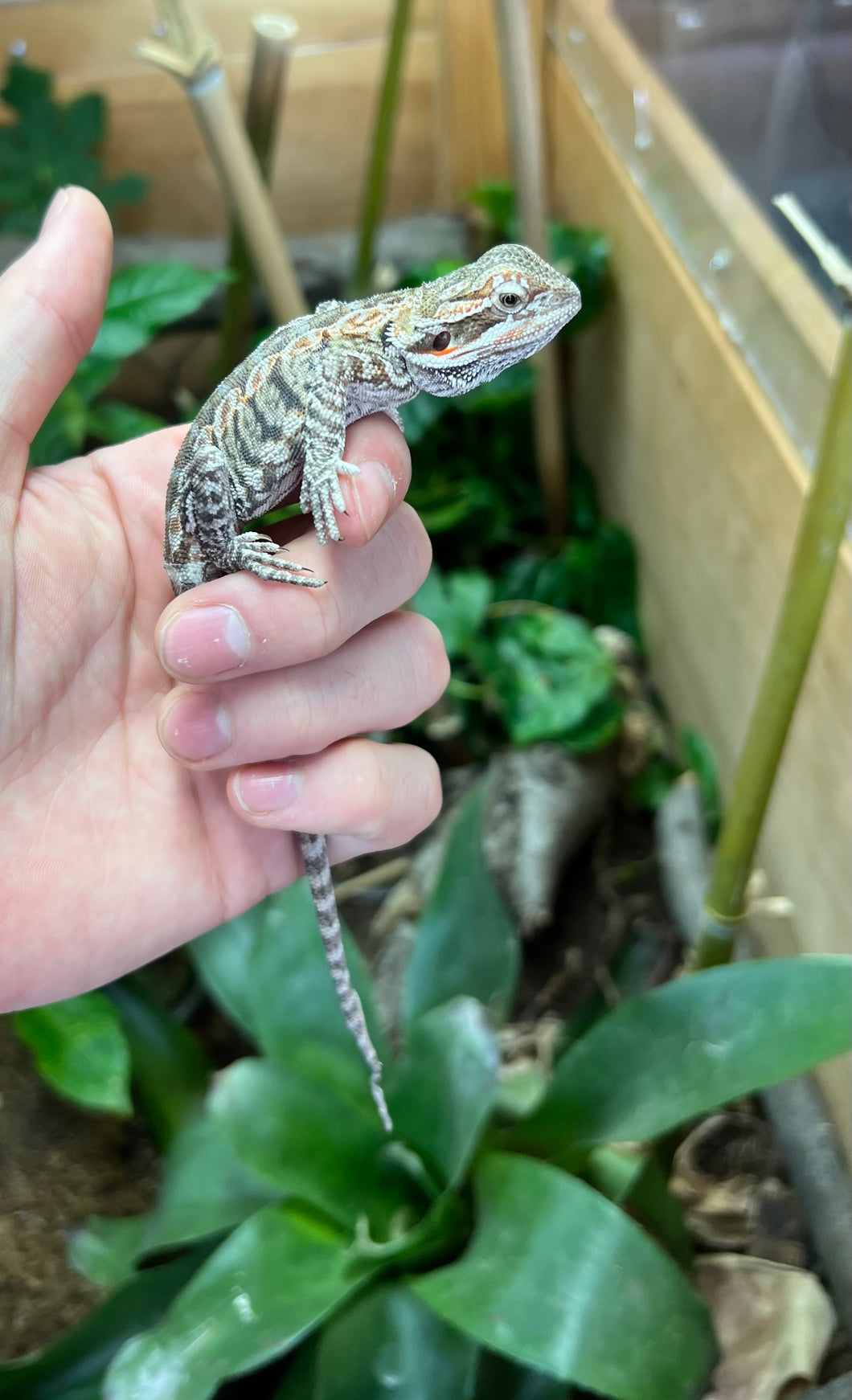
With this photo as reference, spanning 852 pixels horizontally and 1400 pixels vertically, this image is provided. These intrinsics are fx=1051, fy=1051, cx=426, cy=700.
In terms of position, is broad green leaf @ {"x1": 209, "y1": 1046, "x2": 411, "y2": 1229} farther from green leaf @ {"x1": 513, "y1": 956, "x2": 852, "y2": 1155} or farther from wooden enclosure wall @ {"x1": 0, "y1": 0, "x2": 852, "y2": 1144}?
wooden enclosure wall @ {"x1": 0, "y1": 0, "x2": 852, "y2": 1144}

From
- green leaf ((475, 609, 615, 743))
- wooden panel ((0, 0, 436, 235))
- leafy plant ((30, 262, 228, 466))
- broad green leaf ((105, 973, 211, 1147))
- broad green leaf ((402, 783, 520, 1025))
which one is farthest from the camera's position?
wooden panel ((0, 0, 436, 235))

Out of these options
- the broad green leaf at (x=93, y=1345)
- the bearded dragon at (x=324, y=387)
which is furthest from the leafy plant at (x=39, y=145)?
the broad green leaf at (x=93, y=1345)

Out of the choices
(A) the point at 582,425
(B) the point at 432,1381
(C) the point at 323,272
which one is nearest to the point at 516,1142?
(B) the point at 432,1381

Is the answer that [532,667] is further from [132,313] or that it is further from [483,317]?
[483,317]

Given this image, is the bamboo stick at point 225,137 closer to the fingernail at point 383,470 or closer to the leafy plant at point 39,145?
the leafy plant at point 39,145

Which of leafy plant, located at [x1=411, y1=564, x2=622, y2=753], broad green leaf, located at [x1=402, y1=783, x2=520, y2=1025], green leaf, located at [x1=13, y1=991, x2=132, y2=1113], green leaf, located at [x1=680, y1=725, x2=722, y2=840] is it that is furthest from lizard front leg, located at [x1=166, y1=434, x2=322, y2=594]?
green leaf, located at [x1=680, y1=725, x2=722, y2=840]

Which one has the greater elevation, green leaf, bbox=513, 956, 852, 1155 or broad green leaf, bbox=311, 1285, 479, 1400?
green leaf, bbox=513, 956, 852, 1155

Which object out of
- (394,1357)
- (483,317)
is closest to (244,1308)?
(394,1357)
